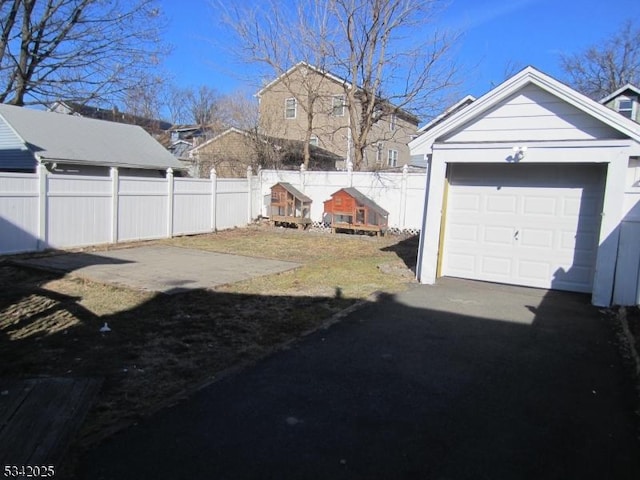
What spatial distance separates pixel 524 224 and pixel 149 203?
10.4 metres

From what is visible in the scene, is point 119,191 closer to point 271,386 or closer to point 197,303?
point 197,303

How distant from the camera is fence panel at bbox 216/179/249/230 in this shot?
17812 mm

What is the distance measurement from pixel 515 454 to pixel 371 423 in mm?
1007

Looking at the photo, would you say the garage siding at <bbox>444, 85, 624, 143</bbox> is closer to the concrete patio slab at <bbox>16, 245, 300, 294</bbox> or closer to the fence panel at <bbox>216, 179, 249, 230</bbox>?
the concrete patio slab at <bbox>16, 245, 300, 294</bbox>

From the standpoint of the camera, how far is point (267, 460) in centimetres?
316

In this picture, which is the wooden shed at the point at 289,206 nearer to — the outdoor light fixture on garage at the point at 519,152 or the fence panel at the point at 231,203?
the fence panel at the point at 231,203

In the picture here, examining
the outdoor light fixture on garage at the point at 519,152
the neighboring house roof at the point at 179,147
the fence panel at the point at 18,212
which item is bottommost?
the fence panel at the point at 18,212

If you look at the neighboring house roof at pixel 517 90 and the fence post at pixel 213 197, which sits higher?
the neighboring house roof at pixel 517 90

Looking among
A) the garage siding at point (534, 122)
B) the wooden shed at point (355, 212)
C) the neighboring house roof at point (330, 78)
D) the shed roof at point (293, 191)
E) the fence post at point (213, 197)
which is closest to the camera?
the garage siding at point (534, 122)

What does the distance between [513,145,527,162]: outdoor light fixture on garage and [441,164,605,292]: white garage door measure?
0.89m

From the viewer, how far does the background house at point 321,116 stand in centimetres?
2270

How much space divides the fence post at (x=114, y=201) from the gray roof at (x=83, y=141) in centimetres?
524

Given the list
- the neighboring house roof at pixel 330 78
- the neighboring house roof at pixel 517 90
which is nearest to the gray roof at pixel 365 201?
the neighboring house roof at pixel 330 78

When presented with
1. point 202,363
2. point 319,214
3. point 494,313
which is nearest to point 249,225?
point 319,214
